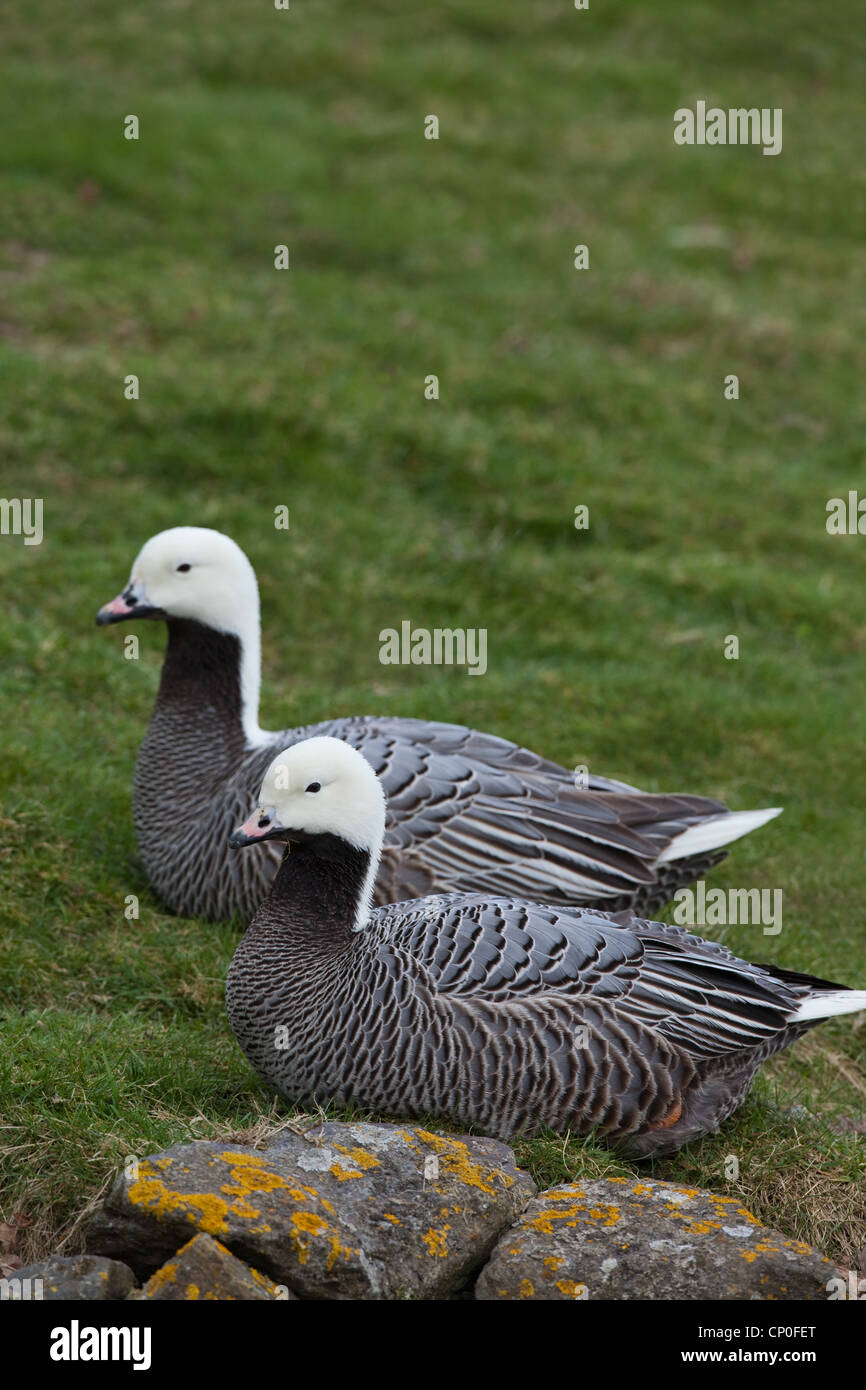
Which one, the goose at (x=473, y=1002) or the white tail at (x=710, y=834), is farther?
the white tail at (x=710, y=834)

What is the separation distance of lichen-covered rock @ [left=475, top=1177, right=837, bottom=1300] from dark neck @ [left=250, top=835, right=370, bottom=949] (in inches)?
53.3

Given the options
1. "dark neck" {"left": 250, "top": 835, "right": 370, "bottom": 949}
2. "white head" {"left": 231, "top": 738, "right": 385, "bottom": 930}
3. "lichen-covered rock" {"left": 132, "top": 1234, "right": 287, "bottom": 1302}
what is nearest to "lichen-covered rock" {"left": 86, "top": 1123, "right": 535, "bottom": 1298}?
"lichen-covered rock" {"left": 132, "top": 1234, "right": 287, "bottom": 1302}

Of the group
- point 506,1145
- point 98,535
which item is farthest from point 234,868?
point 98,535

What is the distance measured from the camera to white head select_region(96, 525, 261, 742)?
23.6 feet

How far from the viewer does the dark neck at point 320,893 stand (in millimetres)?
5754

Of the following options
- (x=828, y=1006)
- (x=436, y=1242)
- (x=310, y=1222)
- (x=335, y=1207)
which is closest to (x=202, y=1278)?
(x=310, y=1222)

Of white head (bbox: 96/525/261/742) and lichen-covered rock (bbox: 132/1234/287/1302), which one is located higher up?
white head (bbox: 96/525/261/742)

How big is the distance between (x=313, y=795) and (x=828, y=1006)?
207cm

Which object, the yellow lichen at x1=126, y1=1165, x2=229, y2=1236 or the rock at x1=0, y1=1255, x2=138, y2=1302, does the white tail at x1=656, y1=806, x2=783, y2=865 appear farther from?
the rock at x1=0, y1=1255, x2=138, y2=1302

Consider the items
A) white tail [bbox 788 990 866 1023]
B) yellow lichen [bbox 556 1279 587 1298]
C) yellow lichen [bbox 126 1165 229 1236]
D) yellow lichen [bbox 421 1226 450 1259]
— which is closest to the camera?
yellow lichen [bbox 126 1165 229 1236]

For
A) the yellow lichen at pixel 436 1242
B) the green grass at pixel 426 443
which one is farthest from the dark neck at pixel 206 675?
the yellow lichen at pixel 436 1242

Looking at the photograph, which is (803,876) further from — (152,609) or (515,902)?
(152,609)

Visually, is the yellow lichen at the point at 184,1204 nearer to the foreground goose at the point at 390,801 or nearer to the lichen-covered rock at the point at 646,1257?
the lichen-covered rock at the point at 646,1257

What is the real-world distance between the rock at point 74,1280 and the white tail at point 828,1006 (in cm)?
264
